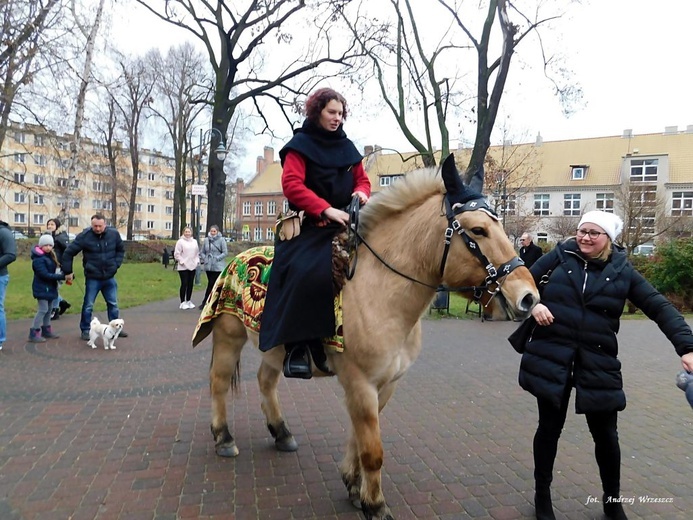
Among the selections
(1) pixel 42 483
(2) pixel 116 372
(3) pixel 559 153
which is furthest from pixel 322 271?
(3) pixel 559 153

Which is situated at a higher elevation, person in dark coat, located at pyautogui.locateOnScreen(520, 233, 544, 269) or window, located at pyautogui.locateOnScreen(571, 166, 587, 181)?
window, located at pyautogui.locateOnScreen(571, 166, 587, 181)

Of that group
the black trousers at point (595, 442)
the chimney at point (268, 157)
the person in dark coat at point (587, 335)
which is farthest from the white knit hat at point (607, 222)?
the chimney at point (268, 157)

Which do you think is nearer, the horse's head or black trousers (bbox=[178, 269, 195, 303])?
the horse's head

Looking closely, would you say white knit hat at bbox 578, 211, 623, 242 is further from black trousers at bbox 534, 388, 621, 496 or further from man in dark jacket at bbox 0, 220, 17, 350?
man in dark jacket at bbox 0, 220, 17, 350

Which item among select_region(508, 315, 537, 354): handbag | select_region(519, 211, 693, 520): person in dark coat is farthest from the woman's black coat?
select_region(508, 315, 537, 354): handbag

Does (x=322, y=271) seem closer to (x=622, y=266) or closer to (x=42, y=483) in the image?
(x=622, y=266)

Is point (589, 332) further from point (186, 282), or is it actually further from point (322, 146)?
point (186, 282)

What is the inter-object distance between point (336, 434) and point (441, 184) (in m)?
2.76

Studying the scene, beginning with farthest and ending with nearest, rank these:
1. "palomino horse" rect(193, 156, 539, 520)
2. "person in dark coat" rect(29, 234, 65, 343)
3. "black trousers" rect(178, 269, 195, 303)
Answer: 1. "black trousers" rect(178, 269, 195, 303)
2. "person in dark coat" rect(29, 234, 65, 343)
3. "palomino horse" rect(193, 156, 539, 520)

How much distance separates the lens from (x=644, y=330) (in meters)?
11.3

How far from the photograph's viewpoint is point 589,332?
2.92 metres

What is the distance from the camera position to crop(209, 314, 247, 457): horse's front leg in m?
3.93

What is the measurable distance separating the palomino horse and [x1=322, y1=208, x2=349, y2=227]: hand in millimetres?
139

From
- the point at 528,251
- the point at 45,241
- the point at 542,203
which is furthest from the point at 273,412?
the point at 542,203
